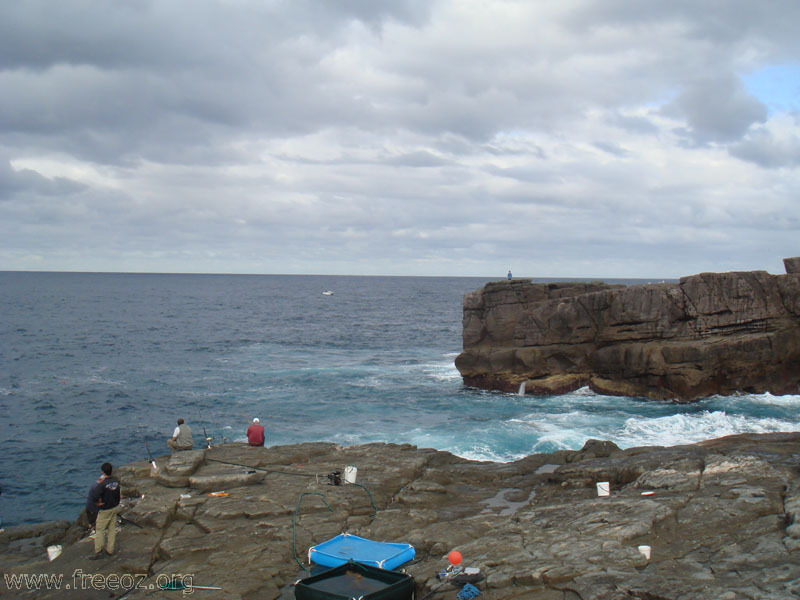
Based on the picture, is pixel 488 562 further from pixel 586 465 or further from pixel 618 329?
pixel 618 329

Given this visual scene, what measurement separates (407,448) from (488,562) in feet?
35.2

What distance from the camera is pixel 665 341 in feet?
121

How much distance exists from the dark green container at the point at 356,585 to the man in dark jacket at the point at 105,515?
5.37 m

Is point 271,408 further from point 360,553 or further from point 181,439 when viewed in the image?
point 360,553

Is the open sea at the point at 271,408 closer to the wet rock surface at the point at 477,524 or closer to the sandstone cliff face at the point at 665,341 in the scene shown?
the sandstone cliff face at the point at 665,341

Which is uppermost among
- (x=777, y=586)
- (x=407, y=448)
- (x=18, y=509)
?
(x=777, y=586)

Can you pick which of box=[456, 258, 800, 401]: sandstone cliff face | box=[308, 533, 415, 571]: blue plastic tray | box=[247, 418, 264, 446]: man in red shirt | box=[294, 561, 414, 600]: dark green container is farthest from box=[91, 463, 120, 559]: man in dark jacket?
box=[456, 258, 800, 401]: sandstone cliff face

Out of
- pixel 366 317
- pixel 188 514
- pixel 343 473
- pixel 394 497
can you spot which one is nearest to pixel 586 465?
pixel 394 497

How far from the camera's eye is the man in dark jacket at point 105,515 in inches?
524

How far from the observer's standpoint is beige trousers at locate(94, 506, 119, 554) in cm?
1330

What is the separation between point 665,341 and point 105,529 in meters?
32.7

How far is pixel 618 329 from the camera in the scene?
38.7m

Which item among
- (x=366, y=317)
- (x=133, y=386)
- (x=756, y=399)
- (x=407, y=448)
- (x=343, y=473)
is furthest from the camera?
(x=366, y=317)

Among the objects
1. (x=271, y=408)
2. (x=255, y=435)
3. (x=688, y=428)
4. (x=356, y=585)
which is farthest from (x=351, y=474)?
(x=271, y=408)
